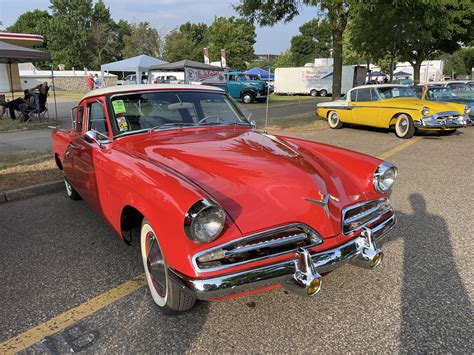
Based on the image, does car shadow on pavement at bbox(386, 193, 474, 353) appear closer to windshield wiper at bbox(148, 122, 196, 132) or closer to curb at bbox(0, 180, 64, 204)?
windshield wiper at bbox(148, 122, 196, 132)

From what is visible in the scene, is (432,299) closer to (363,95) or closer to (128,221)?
(128,221)

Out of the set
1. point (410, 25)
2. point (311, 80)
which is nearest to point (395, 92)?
point (410, 25)

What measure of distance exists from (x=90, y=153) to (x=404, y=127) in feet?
28.4

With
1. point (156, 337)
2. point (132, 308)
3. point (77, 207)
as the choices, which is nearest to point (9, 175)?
point (77, 207)

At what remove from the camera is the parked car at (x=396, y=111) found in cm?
965

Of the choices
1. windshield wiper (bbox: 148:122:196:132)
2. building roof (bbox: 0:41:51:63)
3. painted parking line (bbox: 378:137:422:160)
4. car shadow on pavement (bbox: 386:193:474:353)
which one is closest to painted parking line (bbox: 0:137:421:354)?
windshield wiper (bbox: 148:122:196:132)

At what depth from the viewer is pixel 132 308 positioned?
2.67 meters

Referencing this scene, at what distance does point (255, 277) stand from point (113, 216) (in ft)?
4.94

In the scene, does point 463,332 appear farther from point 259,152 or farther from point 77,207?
point 77,207

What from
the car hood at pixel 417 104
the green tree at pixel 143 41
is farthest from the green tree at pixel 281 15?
the green tree at pixel 143 41

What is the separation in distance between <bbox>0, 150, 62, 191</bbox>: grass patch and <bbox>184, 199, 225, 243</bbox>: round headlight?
431 centimetres

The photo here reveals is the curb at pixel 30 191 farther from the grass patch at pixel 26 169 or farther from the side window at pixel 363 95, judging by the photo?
the side window at pixel 363 95

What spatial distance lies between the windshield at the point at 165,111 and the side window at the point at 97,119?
18 centimetres

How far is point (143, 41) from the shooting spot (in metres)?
51.9
